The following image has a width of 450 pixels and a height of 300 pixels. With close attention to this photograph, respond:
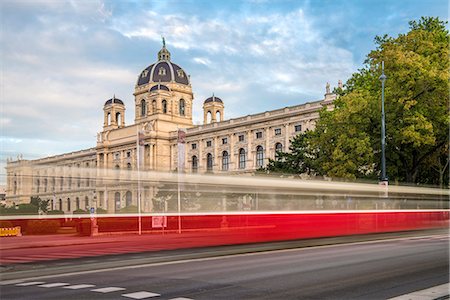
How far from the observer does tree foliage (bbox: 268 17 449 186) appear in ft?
93.5

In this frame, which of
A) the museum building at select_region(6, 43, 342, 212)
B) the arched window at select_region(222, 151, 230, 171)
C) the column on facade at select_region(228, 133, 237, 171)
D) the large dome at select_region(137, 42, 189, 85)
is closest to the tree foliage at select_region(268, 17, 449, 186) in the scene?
the museum building at select_region(6, 43, 342, 212)

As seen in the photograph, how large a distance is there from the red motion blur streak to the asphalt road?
0.53 meters

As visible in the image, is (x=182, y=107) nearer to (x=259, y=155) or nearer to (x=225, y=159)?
(x=225, y=159)

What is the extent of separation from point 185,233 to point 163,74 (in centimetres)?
11106

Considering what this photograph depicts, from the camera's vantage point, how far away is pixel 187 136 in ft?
336

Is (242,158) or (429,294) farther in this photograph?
(242,158)

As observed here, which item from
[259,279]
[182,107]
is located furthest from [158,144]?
[259,279]

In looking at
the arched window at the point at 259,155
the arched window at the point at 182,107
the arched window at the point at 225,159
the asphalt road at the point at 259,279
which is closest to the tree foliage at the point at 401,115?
the asphalt road at the point at 259,279

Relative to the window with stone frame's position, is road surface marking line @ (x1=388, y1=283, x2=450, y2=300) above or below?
below

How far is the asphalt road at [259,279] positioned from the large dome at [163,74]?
360 feet

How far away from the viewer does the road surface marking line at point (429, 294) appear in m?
8.33

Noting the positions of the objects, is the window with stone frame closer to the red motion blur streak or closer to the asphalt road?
the red motion blur streak

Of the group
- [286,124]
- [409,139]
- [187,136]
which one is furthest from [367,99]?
[187,136]

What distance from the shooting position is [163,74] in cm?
12269
